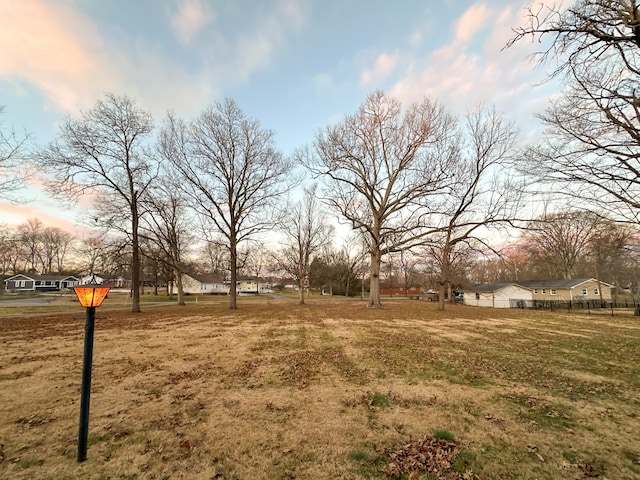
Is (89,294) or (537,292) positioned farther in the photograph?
(537,292)

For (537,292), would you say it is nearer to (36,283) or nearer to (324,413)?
(324,413)

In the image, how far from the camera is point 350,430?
389cm

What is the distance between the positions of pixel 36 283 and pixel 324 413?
89.0 metres

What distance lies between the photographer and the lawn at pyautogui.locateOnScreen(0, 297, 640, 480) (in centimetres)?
315

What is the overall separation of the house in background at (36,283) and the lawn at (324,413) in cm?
7534

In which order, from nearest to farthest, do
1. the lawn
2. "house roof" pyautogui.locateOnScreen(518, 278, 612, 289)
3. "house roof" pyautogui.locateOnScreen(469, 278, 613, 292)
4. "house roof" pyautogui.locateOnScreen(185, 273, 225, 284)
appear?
the lawn, "house roof" pyautogui.locateOnScreen(518, 278, 612, 289), "house roof" pyautogui.locateOnScreen(469, 278, 613, 292), "house roof" pyautogui.locateOnScreen(185, 273, 225, 284)

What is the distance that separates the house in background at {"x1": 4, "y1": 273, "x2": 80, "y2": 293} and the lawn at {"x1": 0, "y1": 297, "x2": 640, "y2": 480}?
75342mm

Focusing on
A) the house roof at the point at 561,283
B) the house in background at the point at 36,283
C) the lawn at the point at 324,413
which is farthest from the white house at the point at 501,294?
the house in background at the point at 36,283

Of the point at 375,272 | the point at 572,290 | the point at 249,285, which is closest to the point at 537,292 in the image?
the point at 572,290

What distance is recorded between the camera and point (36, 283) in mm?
67125

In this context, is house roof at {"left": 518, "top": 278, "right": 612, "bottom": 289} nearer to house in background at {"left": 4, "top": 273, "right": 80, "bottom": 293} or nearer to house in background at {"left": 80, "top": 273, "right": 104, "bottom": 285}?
house in background at {"left": 80, "top": 273, "right": 104, "bottom": 285}

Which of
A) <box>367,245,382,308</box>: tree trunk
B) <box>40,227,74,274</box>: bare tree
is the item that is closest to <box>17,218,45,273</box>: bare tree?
<box>40,227,74,274</box>: bare tree

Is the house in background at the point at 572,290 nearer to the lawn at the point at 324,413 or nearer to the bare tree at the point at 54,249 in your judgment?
the lawn at the point at 324,413

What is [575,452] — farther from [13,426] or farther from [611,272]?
[611,272]
